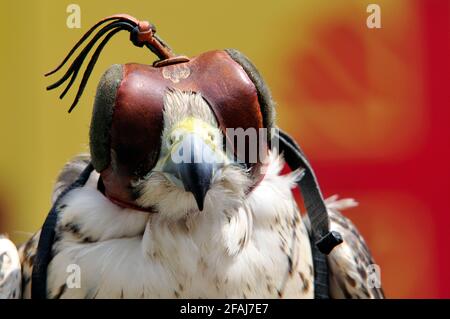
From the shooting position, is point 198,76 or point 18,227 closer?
point 198,76

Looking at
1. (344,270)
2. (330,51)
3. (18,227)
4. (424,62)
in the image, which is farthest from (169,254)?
(424,62)

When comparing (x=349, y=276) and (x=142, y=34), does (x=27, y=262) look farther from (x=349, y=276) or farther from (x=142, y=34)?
(x=349, y=276)

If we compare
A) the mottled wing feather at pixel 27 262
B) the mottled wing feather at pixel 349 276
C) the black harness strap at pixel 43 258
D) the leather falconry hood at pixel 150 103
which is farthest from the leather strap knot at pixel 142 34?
the mottled wing feather at pixel 349 276

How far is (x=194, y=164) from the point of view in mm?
972

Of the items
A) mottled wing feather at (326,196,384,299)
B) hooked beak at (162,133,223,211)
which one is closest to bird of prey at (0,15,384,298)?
hooked beak at (162,133,223,211)

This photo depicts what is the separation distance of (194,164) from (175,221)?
15 cm

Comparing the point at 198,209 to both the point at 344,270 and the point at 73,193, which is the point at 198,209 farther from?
the point at 344,270

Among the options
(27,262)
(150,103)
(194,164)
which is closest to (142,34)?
(150,103)

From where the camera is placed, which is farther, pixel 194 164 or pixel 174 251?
pixel 174 251

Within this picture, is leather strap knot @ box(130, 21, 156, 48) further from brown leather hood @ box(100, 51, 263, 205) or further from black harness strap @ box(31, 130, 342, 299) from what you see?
black harness strap @ box(31, 130, 342, 299)

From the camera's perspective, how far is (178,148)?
98cm

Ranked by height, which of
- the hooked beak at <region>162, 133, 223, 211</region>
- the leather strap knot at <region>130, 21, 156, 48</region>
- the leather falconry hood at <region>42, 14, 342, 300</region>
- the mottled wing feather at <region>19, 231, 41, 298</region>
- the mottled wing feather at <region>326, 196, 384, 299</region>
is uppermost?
the leather strap knot at <region>130, 21, 156, 48</region>

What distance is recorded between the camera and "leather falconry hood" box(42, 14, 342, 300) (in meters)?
1.01

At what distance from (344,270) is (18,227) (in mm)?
1001
